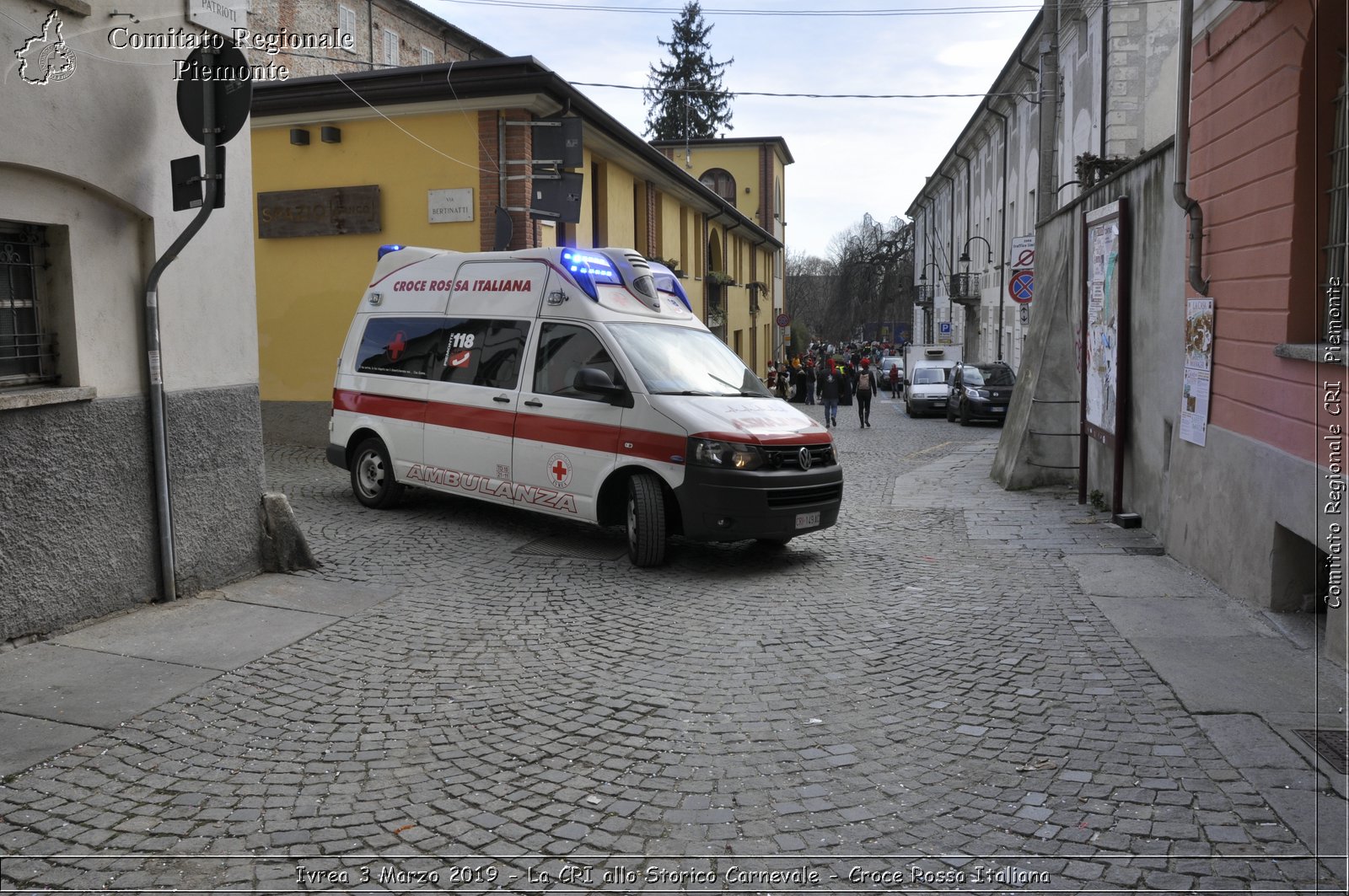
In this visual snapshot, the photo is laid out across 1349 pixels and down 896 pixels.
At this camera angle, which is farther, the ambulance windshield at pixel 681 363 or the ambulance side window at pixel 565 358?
the ambulance side window at pixel 565 358

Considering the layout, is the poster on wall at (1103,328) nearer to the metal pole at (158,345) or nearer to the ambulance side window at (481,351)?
the ambulance side window at (481,351)

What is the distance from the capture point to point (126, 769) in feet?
14.0

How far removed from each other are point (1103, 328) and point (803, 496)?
4433 mm

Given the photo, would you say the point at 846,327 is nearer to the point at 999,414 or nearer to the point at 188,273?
the point at 999,414

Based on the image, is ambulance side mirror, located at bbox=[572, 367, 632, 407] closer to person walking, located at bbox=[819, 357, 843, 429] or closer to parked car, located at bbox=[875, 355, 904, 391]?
person walking, located at bbox=[819, 357, 843, 429]

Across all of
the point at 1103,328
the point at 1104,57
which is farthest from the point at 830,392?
the point at 1103,328

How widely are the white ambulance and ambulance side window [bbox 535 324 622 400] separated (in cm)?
1

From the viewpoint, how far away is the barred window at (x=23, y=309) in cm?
589

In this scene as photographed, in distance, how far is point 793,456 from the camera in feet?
26.8

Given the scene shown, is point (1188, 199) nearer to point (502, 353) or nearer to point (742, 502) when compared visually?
point (742, 502)

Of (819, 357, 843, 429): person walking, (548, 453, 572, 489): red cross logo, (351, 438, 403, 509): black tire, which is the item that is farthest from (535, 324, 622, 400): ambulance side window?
(819, 357, 843, 429): person walking

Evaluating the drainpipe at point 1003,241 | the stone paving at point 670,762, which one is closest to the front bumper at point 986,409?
the drainpipe at point 1003,241

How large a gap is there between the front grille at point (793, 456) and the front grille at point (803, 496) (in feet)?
0.62

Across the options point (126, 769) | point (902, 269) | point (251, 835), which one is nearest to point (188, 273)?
point (126, 769)
